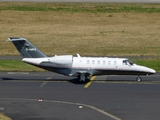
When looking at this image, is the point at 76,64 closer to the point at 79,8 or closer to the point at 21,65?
the point at 21,65

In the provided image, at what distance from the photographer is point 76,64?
36.9 m

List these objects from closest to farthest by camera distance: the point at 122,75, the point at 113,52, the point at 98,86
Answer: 1. the point at 98,86
2. the point at 122,75
3. the point at 113,52

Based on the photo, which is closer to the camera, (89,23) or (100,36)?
(100,36)

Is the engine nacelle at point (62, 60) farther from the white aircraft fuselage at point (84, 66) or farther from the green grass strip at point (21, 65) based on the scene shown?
the green grass strip at point (21, 65)

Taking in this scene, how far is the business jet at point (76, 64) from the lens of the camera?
36.7 meters

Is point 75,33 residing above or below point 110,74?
above

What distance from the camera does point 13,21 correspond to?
75000 mm

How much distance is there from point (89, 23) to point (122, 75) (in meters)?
34.7

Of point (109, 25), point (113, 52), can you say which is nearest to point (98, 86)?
point (113, 52)

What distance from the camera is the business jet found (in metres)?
36.7

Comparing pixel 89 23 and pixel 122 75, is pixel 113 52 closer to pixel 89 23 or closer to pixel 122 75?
pixel 122 75

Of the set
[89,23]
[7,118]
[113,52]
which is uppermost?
[89,23]

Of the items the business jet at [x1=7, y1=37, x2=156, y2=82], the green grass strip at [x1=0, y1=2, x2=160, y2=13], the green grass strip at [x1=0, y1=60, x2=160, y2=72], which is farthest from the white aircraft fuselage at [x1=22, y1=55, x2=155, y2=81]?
the green grass strip at [x1=0, y1=2, x2=160, y2=13]

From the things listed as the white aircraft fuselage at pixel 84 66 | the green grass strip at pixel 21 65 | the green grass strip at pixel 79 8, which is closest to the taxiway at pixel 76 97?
the white aircraft fuselage at pixel 84 66
